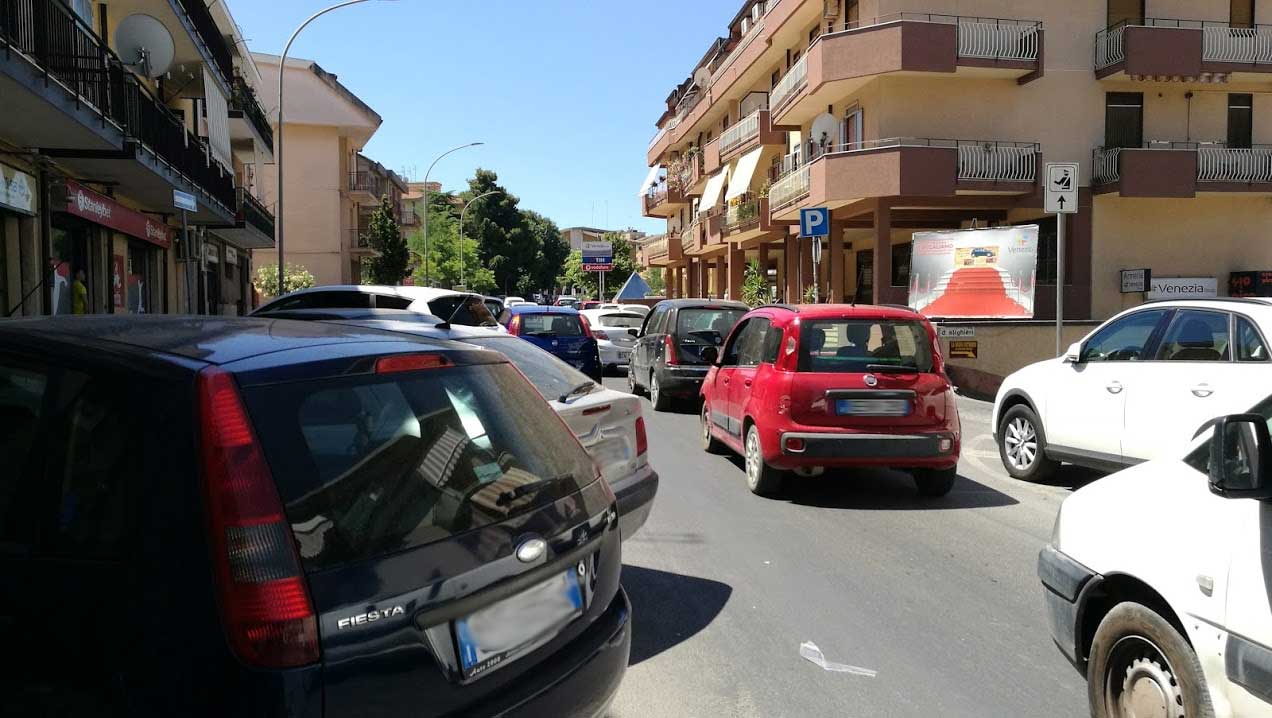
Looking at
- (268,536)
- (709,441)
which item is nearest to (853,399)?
(709,441)

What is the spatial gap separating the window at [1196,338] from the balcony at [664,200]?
137 ft

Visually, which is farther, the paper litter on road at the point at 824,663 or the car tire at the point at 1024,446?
the car tire at the point at 1024,446

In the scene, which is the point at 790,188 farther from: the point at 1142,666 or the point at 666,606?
the point at 1142,666

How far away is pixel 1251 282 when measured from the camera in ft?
82.6

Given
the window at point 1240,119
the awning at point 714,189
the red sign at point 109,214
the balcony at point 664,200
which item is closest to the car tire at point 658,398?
the red sign at point 109,214

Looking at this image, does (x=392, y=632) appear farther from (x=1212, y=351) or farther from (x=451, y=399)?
(x=1212, y=351)

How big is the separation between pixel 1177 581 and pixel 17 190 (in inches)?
620

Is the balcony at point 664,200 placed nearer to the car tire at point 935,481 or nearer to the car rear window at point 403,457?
the car tire at point 935,481

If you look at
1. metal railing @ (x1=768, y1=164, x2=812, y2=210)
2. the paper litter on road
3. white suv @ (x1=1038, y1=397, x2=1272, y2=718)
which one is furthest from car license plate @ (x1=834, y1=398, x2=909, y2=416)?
metal railing @ (x1=768, y1=164, x2=812, y2=210)

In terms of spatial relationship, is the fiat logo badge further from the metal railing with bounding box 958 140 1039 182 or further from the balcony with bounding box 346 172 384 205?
the balcony with bounding box 346 172 384 205

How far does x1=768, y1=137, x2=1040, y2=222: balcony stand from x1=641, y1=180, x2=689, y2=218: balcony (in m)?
25.3

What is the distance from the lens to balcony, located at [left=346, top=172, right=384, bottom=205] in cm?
5391

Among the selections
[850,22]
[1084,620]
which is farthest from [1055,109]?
[1084,620]

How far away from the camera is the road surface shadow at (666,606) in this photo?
4.73 m
